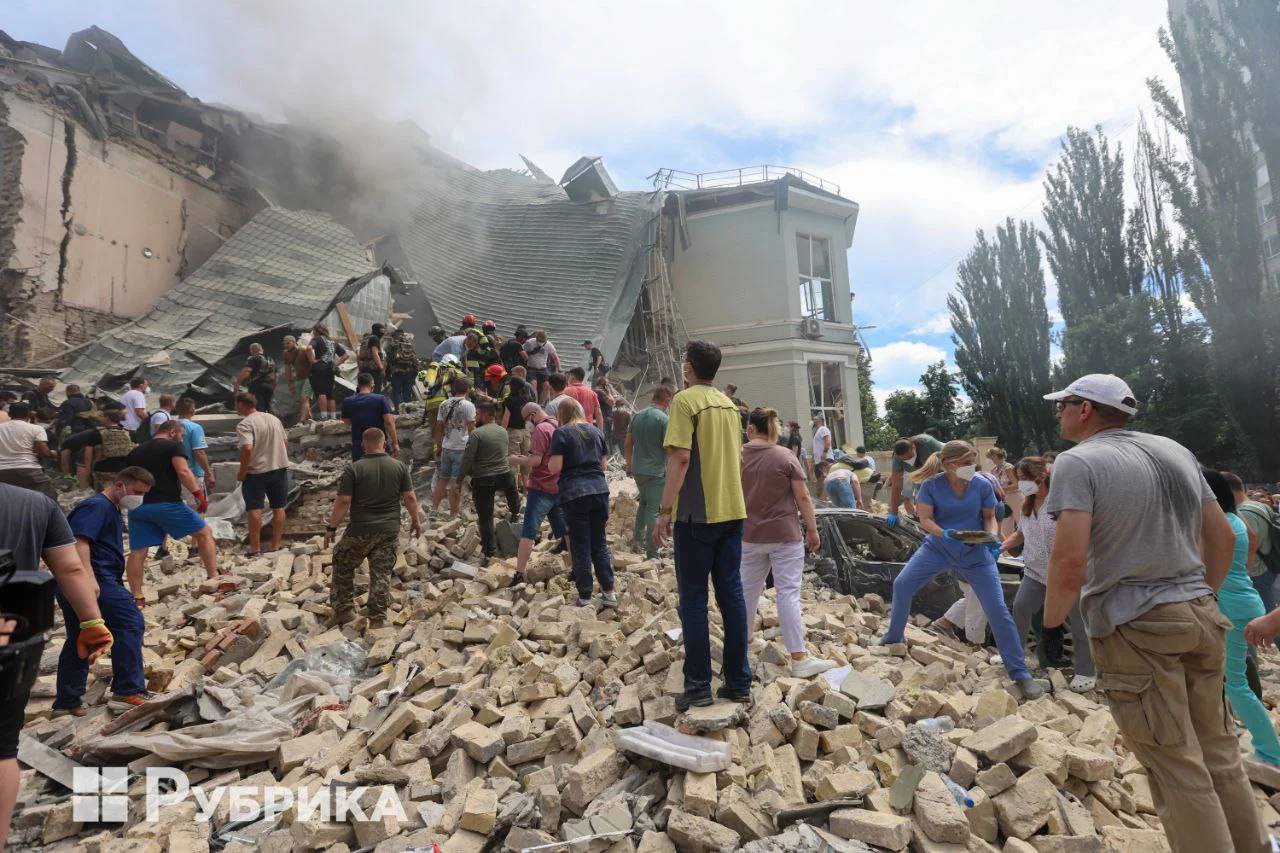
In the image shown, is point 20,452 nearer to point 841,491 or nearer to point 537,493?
point 537,493

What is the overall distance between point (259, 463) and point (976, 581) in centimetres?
657

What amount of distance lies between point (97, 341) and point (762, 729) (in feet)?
51.1

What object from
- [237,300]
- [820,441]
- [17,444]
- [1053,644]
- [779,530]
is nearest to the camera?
[779,530]

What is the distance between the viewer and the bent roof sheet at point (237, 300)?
12.7m

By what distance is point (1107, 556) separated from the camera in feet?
7.67

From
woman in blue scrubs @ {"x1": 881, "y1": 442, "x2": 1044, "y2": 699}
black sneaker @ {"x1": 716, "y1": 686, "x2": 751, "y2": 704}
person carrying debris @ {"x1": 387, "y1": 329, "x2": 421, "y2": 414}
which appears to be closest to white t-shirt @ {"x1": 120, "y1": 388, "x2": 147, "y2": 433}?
person carrying debris @ {"x1": 387, "y1": 329, "x2": 421, "y2": 414}

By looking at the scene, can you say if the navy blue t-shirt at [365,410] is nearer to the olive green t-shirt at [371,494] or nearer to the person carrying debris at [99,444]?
the olive green t-shirt at [371,494]

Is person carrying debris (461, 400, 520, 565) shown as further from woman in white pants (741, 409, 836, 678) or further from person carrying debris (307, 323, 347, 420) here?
person carrying debris (307, 323, 347, 420)

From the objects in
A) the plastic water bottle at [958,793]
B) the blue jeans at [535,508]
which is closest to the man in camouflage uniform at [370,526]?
the blue jeans at [535,508]

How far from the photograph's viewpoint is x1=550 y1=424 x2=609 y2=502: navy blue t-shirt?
17.5ft

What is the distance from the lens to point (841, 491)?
8.58 m

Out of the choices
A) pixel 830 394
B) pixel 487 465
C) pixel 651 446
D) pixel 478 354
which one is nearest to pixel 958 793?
pixel 651 446

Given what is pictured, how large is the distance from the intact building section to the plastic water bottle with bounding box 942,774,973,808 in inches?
581

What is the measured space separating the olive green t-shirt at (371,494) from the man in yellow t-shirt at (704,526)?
9.28 feet
